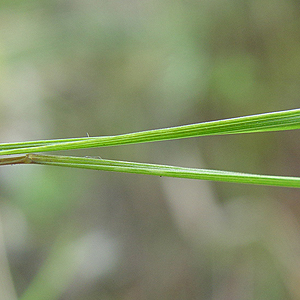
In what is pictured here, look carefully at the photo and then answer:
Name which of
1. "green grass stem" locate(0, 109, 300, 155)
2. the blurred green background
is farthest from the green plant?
the blurred green background

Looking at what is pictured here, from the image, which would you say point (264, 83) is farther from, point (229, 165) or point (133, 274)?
point (133, 274)

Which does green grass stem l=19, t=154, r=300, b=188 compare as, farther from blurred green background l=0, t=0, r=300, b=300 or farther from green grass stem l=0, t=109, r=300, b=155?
blurred green background l=0, t=0, r=300, b=300

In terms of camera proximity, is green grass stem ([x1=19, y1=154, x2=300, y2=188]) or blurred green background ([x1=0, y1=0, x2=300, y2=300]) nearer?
green grass stem ([x1=19, y1=154, x2=300, y2=188])

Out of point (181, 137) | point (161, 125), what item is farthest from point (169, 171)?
point (161, 125)

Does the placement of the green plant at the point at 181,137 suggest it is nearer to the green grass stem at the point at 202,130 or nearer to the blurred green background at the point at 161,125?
the green grass stem at the point at 202,130

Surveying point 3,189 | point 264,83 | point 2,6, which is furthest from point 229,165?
point 2,6

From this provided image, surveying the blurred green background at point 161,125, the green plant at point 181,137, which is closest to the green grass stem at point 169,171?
the green plant at point 181,137

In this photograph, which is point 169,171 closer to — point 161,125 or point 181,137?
point 181,137
